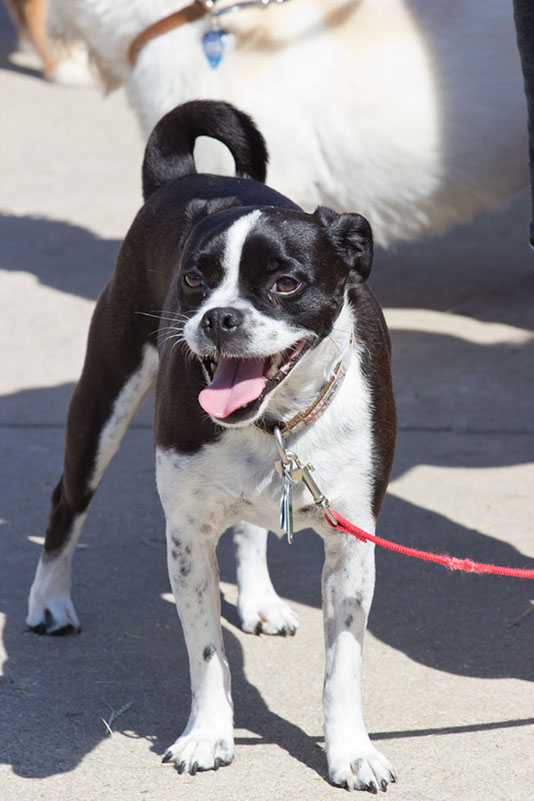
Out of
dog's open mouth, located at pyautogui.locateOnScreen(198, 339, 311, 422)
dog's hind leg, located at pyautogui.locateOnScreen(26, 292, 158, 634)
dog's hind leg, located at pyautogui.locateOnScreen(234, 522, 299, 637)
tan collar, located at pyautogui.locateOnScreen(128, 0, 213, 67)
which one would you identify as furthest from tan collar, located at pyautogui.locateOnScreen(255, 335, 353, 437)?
tan collar, located at pyautogui.locateOnScreen(128, 0, 213, 67)

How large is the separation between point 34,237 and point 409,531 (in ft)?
A: 14.1

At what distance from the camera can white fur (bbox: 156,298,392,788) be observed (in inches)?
105

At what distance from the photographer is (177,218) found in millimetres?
3098

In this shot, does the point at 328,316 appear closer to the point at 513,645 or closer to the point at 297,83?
the point at 513,645

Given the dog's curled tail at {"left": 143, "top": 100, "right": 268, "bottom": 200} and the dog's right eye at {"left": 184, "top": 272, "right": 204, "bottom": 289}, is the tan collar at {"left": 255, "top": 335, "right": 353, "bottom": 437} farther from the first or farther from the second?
the dog's curled tail at {"left": 143, "top": 100, "right": 268, "bottom": 200}

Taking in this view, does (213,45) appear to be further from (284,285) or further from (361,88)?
(284,285)

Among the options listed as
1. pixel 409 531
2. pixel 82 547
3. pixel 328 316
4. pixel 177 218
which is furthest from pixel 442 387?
pixel 328 316

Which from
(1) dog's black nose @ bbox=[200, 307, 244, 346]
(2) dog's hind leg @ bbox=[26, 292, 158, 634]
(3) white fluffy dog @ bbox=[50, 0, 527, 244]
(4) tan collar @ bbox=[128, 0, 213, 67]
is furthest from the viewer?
(3) white fluffy dog @ bbox=[50, 0, 527, 244]

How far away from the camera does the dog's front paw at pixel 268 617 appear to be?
3.44 metres

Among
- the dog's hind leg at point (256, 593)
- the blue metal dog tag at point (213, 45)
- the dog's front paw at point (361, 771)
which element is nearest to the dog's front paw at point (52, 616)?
the dog's hind leg at point (256, 593)

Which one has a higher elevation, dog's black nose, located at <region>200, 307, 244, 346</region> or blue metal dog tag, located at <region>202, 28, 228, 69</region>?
dog's black nose, located at <region>200, 307, 244, 346</region>

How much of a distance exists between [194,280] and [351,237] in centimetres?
40

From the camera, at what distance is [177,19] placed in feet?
17.6

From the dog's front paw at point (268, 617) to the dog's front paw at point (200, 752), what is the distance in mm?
685
